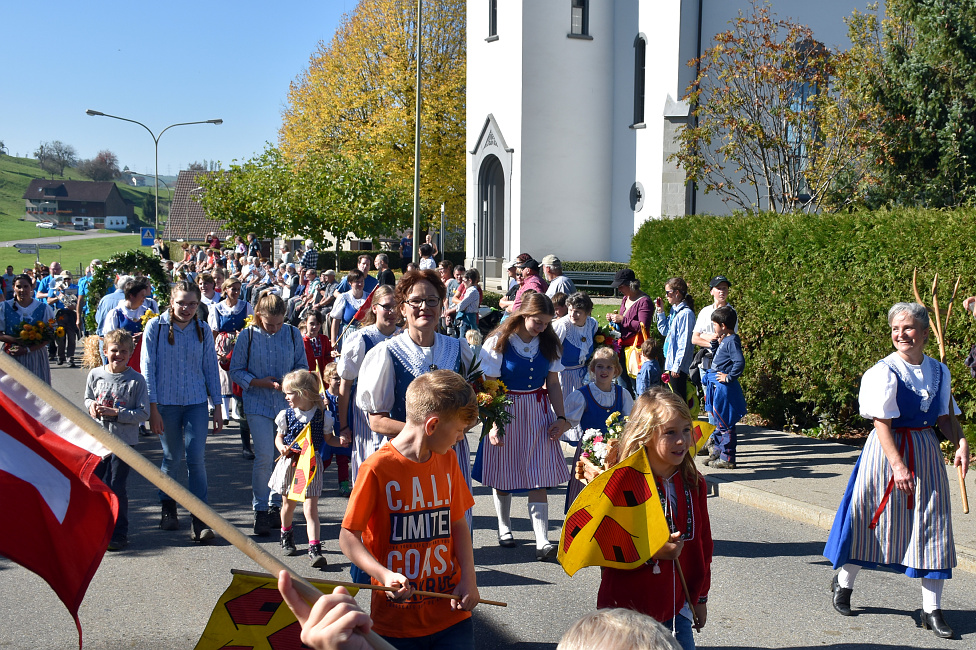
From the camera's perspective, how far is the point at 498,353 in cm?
680

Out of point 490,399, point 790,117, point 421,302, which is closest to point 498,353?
point 490,399

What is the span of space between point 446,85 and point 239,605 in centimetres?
3641

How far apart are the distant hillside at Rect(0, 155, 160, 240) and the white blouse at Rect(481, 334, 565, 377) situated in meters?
119

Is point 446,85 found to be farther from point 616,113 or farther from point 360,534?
point 360,534

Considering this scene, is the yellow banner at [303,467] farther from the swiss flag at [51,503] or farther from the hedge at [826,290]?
the hedge at [826,290]

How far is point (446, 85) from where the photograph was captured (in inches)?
1469

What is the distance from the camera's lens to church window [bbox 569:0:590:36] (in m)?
28.7

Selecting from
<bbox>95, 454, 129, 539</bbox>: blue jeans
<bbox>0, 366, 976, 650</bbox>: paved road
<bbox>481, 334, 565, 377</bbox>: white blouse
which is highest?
<bbox>481, 334, 565, 377</bbox>: white blouse

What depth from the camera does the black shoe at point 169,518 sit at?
7.45 m

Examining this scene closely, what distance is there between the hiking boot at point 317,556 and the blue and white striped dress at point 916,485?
3.61 m

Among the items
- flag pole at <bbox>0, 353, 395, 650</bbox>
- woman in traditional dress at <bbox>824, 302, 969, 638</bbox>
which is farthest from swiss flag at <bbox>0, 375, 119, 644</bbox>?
woman in traditional dress at <bbox>824, 302, 969, 638</bbox>

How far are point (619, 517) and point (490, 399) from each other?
8.60 ft

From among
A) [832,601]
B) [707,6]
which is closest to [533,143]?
[707,6]

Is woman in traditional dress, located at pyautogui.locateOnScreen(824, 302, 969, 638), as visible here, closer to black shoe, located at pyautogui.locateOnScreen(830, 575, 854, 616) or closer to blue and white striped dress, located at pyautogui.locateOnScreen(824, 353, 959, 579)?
blue and white striped dress, located at pyautogui.locateOnScreen(824, 353, 959, 579)
